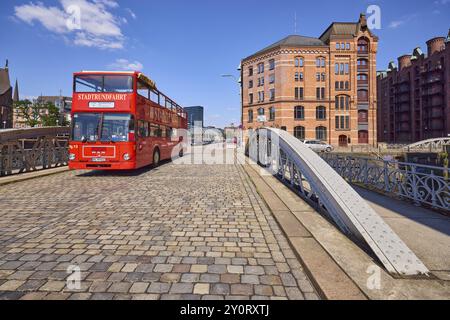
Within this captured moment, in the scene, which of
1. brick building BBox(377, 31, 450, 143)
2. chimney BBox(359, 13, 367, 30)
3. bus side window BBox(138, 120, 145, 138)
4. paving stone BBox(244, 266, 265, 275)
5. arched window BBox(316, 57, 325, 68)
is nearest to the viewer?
paving stone BBox(244, 266, 265, 275)

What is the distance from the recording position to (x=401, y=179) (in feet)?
22.5

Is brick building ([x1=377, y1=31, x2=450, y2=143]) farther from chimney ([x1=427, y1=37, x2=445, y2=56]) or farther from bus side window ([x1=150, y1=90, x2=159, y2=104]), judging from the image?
bus side window ([x1=150, y1=90, x2=159, y2=104])

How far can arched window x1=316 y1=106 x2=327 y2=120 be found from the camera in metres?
44.0

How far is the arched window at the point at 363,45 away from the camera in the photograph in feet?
146

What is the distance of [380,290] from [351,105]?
47225 mm

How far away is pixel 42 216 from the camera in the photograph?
5.00 meters

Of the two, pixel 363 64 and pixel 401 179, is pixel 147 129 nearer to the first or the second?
pixel 401 179

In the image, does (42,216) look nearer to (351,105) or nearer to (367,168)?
(367,168)

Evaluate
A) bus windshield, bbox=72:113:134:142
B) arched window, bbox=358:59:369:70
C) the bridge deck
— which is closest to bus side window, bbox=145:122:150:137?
bus windshield, bbox=72:113:134:142

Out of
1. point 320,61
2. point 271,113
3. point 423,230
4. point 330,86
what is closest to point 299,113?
point 271,113

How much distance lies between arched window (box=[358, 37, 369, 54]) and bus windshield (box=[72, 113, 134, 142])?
48.3 meters
